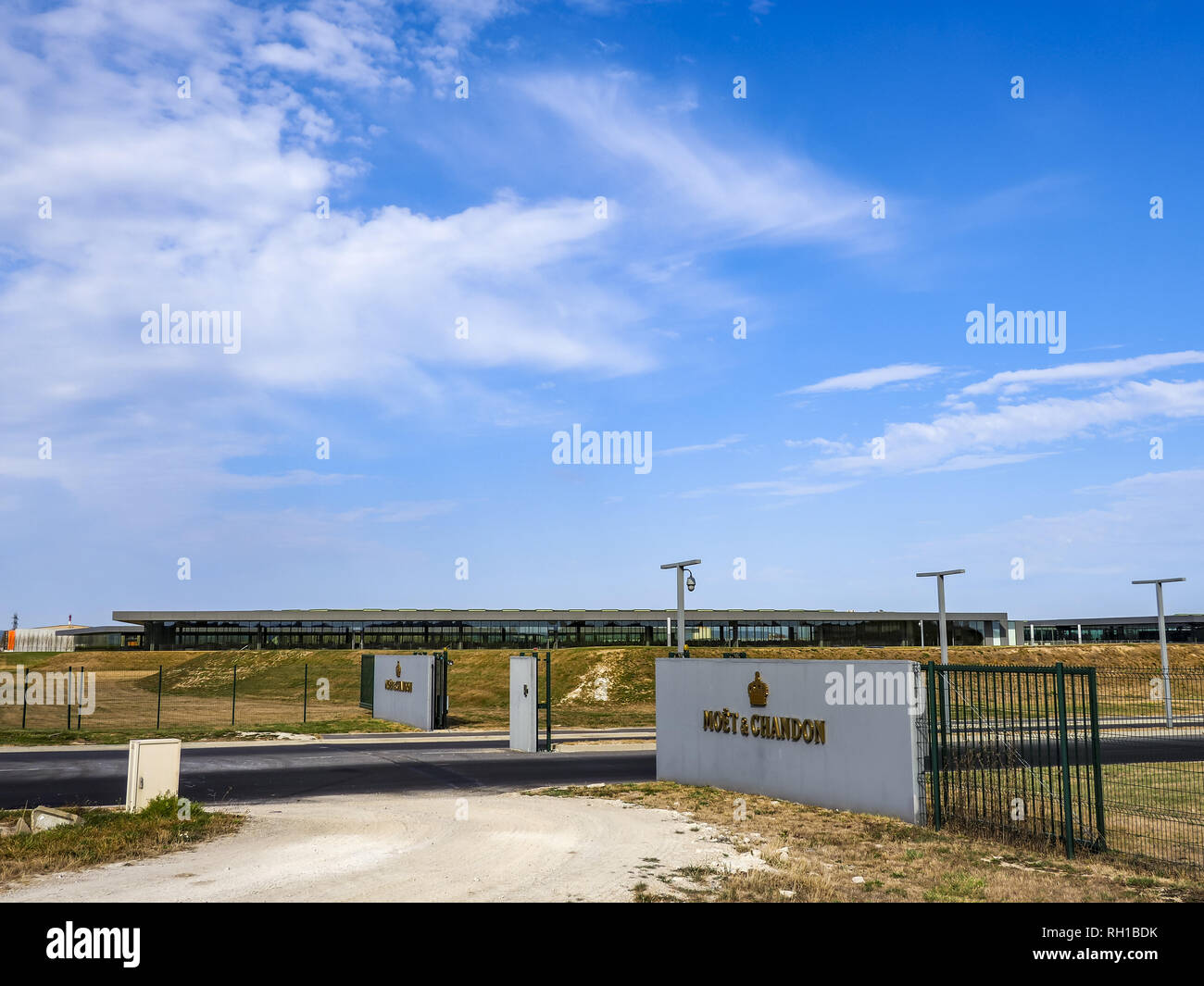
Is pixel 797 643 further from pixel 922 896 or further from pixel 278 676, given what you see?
pixel 922 896

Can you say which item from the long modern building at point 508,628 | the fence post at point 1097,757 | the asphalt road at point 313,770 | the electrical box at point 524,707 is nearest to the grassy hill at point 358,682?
the asphalt road at point 313,770

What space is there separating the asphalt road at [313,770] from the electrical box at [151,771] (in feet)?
9.70

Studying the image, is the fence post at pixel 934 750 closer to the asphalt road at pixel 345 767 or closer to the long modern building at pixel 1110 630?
the asphalt road at pixel 345 767

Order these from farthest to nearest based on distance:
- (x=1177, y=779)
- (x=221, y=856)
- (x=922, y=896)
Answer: (x=1177, y=779), (x=221, y=856), (x=922, y=896)

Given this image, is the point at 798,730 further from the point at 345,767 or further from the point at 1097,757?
the point at 345,767

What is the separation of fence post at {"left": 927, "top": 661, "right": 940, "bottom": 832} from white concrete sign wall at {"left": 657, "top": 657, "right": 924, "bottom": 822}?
0.68ft

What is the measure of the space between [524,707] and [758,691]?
40.4 ft

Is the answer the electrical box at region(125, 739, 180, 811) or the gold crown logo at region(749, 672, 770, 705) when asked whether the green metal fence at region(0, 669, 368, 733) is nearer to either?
the electrical box at region(125, 739, 180, 811)

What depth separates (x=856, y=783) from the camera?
1655 cm

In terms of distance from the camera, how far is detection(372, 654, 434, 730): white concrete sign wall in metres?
38.2
